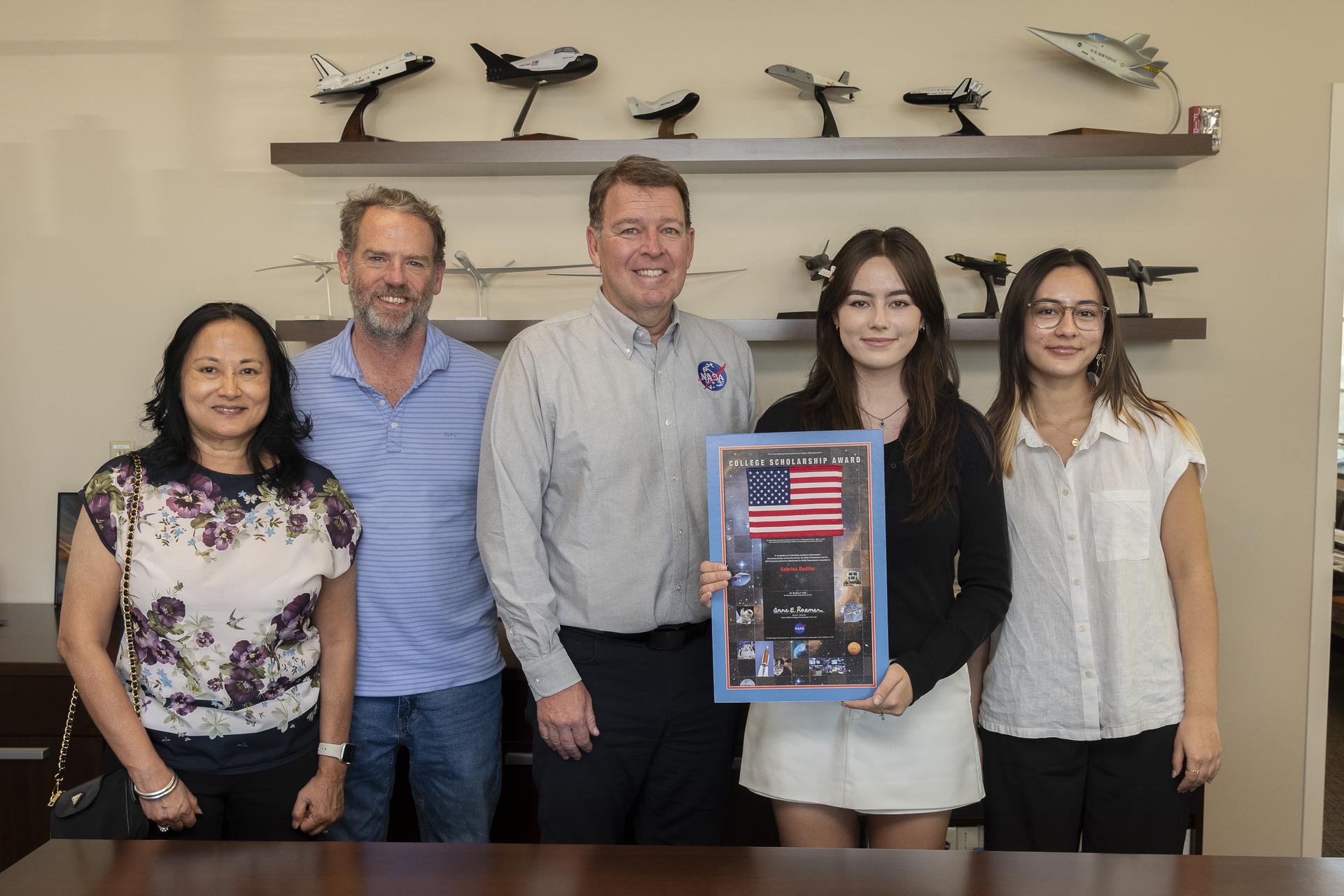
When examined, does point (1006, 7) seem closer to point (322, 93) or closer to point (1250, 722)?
point (322, 93)

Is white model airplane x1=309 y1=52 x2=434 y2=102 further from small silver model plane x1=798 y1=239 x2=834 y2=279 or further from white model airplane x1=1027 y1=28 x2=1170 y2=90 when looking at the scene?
white model airplane x1=1027 y1=28 x2=1170 y2=90

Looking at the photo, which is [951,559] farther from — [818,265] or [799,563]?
[818,265]

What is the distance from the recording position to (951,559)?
70.9 inches

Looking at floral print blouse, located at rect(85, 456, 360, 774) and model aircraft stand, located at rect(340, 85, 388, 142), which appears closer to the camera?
floral print blouse, located at rect(85, 456, 360, 774)

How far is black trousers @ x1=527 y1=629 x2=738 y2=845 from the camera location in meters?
1.90

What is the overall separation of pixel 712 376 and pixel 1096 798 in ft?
3.60

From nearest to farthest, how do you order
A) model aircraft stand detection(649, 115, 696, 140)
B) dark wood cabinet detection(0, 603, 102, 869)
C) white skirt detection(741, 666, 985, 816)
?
white skirt detection(741, 666, 985, 816), dark wood cabinet detection(0, 603, 102, 869), model aircraft stand detection(649, 115, 696, 140)

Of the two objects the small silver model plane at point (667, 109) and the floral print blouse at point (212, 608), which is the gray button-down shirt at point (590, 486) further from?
the small silver model plane at point (667, 109)

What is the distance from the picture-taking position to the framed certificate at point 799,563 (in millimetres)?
1667

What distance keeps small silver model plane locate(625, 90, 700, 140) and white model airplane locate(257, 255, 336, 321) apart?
102 cm

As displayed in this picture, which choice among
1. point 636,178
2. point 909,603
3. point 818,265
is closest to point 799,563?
point 909,603

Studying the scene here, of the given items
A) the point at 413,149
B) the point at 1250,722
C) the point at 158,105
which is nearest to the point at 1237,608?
the point at 1250,722

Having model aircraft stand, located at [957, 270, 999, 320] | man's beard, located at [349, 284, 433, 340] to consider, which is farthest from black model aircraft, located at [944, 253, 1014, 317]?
man's beard, located at [349, 284, 433, 340]

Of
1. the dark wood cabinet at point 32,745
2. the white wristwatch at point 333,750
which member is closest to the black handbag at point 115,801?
the white wristwatch at point 333,750
